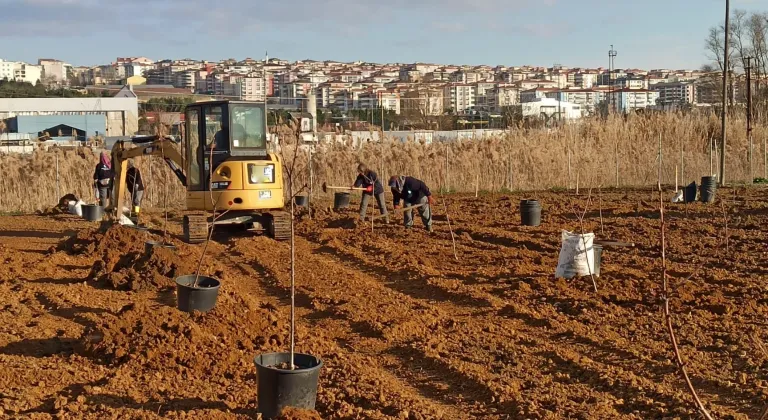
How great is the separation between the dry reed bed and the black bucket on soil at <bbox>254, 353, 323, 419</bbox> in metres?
17.3

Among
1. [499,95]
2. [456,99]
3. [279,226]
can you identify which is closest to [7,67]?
[499,95]

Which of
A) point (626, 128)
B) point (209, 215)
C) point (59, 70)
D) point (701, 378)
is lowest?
point (701, 378)

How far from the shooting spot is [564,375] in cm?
697

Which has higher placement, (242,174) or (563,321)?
(242,174)

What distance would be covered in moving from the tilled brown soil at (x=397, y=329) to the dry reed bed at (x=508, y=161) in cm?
900

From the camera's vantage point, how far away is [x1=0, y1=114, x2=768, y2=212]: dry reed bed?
23391 millimetres

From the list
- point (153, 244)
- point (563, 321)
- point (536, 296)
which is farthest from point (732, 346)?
point (153, 244)

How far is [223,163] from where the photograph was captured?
15062 mm

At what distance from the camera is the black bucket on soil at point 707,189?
20203 mm

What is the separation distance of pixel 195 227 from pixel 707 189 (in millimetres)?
12324

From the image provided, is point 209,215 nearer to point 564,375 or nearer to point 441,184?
point 564,375

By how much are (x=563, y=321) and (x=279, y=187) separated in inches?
310

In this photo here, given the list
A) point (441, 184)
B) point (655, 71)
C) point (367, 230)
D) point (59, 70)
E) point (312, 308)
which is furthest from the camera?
point (655, 71)

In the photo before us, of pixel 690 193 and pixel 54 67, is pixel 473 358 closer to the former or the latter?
pixel 690 193
